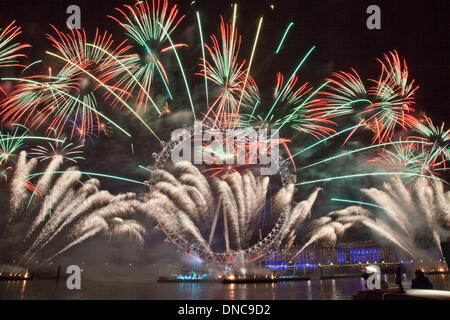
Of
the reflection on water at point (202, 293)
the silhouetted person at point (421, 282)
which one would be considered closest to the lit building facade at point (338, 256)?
the reflection on water at point (202, 293)

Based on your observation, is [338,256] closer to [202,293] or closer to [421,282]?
[202,293]

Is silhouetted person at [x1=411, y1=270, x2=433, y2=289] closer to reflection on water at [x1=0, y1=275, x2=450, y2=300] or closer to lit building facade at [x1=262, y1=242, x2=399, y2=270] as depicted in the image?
reflection on water at [x1=0, y1=275, x2=450, y2=300]

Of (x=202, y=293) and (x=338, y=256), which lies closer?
(x=202, y=293)

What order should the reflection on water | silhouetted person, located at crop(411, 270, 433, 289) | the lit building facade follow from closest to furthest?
silhouetted person, located at crop(411, 270, 433, 289) → the reflection on water → the lit building facade

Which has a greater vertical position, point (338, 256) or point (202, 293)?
point (338, 256)

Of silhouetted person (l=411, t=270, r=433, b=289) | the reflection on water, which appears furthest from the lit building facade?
silhouetted person (l=411, t=270, r=433, b=289)

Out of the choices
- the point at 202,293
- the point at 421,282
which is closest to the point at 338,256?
the point at 202,293

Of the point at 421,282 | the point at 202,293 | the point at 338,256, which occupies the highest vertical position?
the point at 338,256

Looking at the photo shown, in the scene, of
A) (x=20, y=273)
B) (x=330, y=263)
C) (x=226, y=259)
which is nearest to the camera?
(x=226, y=259)

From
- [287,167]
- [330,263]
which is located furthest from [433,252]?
[287,167]

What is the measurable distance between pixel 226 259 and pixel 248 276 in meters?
18.3
